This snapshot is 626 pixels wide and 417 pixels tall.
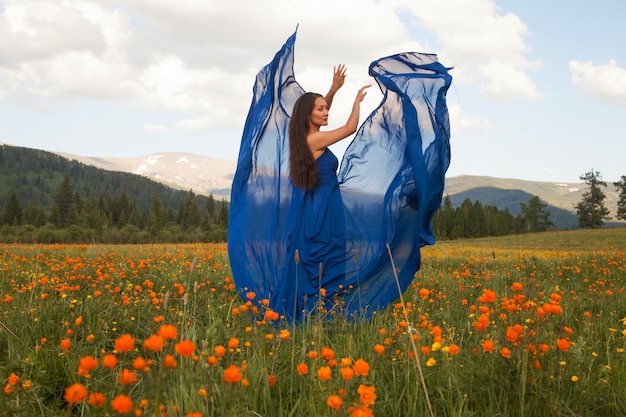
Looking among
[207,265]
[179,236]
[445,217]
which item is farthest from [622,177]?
[207,265]

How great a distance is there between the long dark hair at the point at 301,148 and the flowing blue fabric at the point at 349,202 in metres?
0.11

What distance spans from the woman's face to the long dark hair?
0.04m

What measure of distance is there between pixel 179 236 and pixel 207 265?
5844 cm

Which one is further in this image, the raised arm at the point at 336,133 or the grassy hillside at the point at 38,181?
the grassy hillside at the point at 38,181

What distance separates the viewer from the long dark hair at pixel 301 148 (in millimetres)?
5152

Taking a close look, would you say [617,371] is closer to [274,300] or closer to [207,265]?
[274,300]

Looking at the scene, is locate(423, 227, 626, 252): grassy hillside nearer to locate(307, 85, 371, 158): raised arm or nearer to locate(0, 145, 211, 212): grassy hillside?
locate(307, 85, 371, 158): raised arm

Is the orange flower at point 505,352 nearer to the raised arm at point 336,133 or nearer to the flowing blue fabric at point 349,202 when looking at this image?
the flowing blue fabric at point 349,202

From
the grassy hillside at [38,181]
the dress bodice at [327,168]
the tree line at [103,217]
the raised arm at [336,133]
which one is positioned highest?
the grassy hillside at [38,181]

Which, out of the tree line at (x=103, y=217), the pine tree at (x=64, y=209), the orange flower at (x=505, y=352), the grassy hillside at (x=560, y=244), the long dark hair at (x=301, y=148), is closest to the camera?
the orange flower at (x=505, y=352)

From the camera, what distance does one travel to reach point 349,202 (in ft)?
17.6

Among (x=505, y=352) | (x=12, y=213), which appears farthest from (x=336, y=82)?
(x=12, y=213)

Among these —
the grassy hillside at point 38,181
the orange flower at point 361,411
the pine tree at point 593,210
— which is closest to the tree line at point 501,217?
the pine tree at point 593,210

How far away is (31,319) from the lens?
367 centimetres
